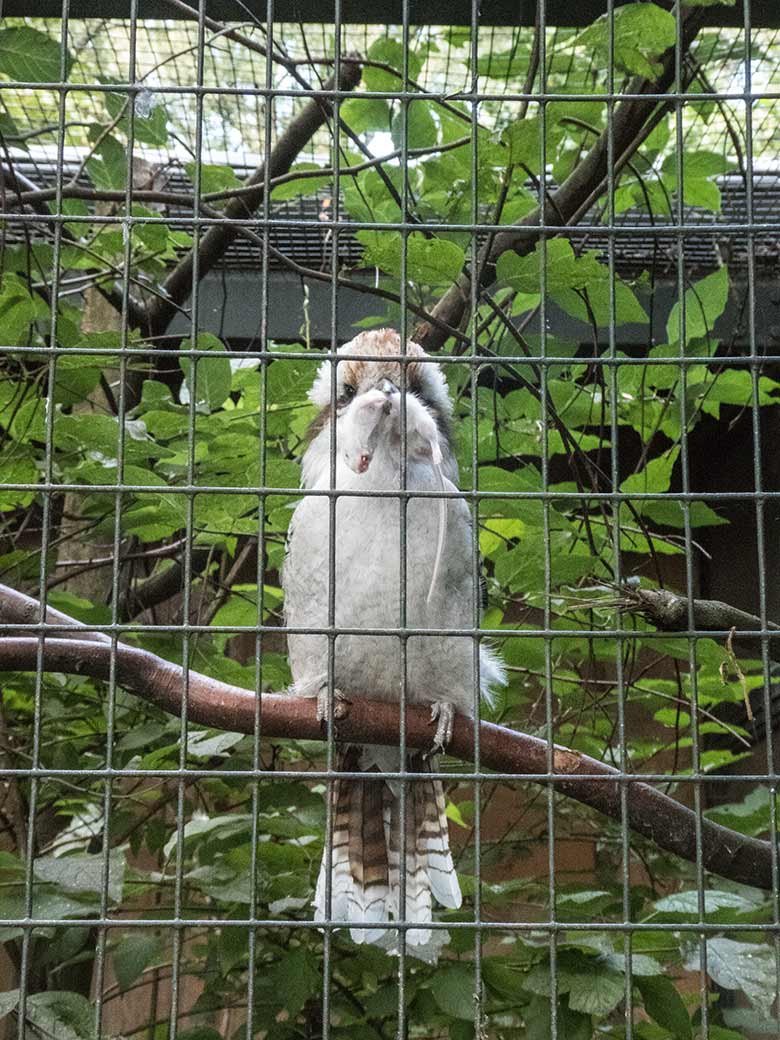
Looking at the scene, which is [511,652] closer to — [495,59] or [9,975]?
[495,59]

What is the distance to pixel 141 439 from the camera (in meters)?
2.12

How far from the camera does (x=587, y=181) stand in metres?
2.47

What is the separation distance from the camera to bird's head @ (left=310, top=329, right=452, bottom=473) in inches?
83.0

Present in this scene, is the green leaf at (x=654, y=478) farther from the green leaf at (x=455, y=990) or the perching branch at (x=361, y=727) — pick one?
the green leaf at (x=455, y=990)

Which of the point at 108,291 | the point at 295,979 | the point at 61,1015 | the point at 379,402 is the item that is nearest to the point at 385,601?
the point at 379,402

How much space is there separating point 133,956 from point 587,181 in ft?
6.11

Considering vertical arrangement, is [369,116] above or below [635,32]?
above

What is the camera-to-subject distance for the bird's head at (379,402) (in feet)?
6.91

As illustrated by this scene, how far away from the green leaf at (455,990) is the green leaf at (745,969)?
0.40 metres

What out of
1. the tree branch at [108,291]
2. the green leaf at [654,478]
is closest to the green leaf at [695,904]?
the green leaf at [654,478]

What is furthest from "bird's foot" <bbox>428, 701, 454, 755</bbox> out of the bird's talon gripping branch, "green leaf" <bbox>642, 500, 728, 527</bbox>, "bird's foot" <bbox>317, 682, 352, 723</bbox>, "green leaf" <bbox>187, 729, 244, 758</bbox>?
"green leaf" <bbox>642, 500, 728, 527</bbox>

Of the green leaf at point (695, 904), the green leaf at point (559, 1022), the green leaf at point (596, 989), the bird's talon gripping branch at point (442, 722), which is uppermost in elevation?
the bird's talon gripping branch at point (442, 722)

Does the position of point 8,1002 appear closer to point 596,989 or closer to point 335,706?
point 335,706

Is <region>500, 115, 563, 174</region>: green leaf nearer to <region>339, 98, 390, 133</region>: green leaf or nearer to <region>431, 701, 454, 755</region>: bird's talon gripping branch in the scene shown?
<region>339, 98, 390, 133</region>: green leaf
